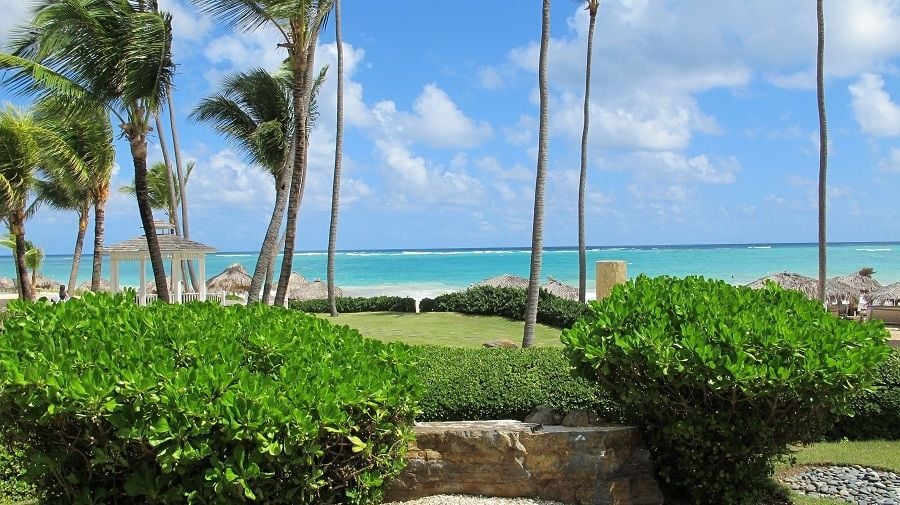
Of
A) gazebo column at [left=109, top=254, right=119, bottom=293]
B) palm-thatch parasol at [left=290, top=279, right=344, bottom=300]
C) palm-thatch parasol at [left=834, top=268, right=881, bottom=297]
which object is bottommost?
palm-thatch parasol at [left=290, top=279, right=344, bottom=300]

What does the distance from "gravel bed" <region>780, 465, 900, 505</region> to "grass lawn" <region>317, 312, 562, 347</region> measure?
8.82 metres

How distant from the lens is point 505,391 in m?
7.08

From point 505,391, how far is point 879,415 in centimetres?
413

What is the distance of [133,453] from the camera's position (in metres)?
3.87

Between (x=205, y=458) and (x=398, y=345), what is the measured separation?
61.3 inches

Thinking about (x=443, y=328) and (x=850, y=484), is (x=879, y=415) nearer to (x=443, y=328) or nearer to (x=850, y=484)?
(x=850, y=484)

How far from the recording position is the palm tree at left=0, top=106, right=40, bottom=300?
65.7 ft

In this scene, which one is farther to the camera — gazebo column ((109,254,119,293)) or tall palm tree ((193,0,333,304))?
gazebo column ((109,254,119,293))

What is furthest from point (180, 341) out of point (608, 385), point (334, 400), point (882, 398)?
point (882, 398)

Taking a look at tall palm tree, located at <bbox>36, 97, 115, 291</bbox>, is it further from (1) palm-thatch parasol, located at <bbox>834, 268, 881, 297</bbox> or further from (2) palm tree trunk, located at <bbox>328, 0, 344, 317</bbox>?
(1) palm-thatch parasol, located at <bbox>834, 268, 881, 297</bbox>

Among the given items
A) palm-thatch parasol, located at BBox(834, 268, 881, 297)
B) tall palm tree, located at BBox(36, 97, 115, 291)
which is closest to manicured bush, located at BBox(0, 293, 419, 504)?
tall palm tree, located at BBox(36, 97, 115, 291)

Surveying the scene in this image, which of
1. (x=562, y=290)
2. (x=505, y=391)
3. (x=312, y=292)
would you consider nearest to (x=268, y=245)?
(x=505, y=391)

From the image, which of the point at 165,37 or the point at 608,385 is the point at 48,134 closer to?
the point at 165,37

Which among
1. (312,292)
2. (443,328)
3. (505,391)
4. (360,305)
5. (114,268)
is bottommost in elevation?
(443,328)
